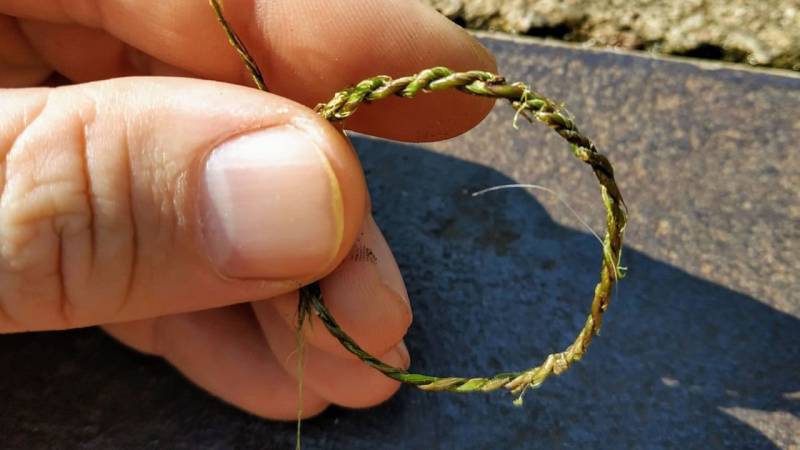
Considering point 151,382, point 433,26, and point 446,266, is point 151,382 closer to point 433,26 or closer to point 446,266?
point 446,266

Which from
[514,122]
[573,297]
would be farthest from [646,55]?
[514,122]

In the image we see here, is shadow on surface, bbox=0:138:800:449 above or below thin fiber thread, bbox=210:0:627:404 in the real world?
below

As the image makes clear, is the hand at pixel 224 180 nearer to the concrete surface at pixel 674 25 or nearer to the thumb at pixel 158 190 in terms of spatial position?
the thumb at pixel 158 190

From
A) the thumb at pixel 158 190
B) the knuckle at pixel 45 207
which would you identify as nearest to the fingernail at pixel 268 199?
the thumb at pixel 158 190

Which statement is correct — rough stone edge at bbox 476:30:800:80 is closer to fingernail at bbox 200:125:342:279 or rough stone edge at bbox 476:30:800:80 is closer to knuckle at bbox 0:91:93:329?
fingernail at bbox 200:125:342:279

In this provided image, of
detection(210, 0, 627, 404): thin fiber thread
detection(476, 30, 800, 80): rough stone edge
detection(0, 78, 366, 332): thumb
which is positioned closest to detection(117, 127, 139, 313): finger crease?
detection(0, 78, 366, 332): thumb
